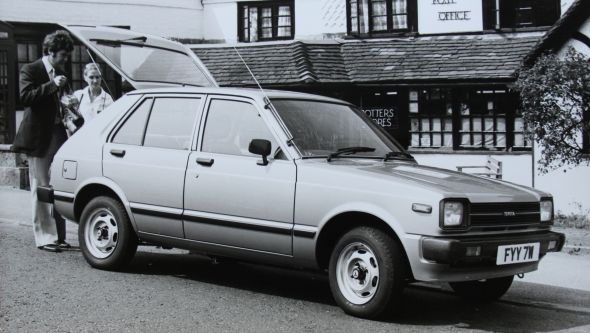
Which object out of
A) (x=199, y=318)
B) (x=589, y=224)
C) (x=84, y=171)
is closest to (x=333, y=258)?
(x=199, y=318)

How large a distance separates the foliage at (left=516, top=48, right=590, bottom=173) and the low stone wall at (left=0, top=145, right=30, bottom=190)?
9.10 meters

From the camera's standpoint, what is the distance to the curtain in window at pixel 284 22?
21422mm

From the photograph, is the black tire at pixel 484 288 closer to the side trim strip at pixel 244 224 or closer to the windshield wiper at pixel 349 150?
the windshield wiper at pixel 349 150

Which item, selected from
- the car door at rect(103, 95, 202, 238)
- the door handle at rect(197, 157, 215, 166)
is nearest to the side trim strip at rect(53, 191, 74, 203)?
the car door at rect(103, 95, 202, 238)

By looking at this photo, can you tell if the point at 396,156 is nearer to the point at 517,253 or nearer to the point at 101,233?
the point at 517,253

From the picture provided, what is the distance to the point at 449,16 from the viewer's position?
61.5ft

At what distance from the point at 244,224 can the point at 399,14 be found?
1394cm

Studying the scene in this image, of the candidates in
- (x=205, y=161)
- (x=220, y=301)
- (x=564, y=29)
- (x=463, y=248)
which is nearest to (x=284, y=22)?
(x=564, y=29)

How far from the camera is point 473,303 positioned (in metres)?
6.67

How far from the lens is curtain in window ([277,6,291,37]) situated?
21.4m

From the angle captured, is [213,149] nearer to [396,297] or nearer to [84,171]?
[84,171]

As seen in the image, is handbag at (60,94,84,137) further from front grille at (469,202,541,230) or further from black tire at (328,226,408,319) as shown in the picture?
front grille at (469,202,541,230)

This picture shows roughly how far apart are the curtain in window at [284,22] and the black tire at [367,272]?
15943mm

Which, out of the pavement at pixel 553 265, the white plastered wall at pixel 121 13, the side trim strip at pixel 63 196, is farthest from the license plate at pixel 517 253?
the white plastered wall at pixel 121 13
